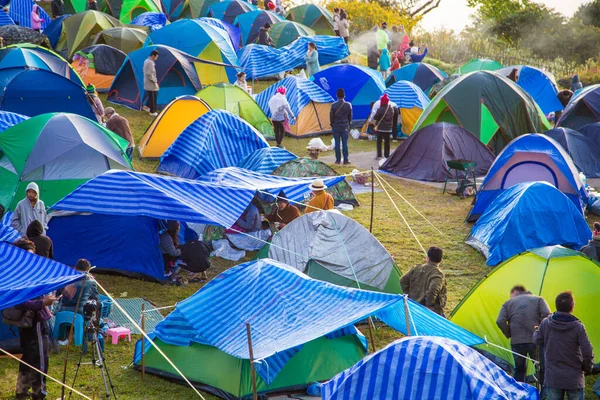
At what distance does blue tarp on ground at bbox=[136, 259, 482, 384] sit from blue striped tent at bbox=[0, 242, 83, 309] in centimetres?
125

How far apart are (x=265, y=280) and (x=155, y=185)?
3.00 m

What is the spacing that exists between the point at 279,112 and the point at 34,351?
35.5ft

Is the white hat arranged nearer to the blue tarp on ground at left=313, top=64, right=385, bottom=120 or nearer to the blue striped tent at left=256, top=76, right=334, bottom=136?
the blue striped tent at left=256, top=76, right=334, bottom=136

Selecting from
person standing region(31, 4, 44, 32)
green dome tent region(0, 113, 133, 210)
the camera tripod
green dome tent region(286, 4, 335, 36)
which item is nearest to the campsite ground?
the camera tripod

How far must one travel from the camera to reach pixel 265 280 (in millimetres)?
8883

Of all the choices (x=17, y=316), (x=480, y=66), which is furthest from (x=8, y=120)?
(x=480, y=66)

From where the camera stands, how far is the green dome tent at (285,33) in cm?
2770

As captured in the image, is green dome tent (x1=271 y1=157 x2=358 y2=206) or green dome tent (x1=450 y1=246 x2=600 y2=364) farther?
green dome tent (x1=271 y1=157 x2=358 y2=206)

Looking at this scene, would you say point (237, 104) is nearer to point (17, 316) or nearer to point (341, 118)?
point (341, 118)

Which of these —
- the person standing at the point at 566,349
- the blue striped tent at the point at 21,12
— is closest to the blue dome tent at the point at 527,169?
the person standing at the point at 566,349

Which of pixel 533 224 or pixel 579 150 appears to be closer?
pixel 533 224

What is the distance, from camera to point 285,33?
27.8 meters

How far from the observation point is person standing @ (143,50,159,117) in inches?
804

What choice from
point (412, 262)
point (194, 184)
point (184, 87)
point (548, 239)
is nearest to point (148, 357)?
point (194, 184)
